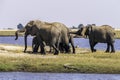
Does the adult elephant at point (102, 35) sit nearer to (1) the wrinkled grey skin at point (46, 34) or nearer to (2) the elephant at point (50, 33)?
(2) the elephant at point (50, 33)

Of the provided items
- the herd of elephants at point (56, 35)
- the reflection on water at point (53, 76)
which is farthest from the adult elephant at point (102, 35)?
the reflection on water at point (53, 76)

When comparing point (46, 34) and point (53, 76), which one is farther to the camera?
point (46, 34)

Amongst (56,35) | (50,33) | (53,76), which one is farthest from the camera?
(56,35)

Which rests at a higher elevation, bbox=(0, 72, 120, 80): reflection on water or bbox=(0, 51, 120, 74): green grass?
bbox=(0, 51, 120, 74): green grass

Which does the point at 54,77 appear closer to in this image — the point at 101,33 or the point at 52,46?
the point at 52,46

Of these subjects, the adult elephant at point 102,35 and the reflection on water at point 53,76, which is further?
the adult elephant at point 102,35

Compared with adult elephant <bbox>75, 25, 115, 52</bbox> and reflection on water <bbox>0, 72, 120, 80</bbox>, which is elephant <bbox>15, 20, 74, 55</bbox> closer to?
adult elephant <bbox>75, 25, 115, 52</bbox>

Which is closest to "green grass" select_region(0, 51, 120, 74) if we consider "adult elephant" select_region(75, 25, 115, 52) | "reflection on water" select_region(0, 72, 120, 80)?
"reflection on water" select_region(0, 72, 120, 80)

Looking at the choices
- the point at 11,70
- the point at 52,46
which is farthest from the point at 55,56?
the point at 11,70

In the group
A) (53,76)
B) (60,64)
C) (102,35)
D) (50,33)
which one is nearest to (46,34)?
(50,33)

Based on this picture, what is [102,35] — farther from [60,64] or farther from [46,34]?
[60,64]

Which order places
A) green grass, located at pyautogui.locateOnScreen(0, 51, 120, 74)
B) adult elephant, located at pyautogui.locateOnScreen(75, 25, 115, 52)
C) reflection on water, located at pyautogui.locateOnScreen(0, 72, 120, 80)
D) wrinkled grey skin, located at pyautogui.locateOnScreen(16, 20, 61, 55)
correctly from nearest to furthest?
reflection on water, located at pyautogui.locateOnScreen(0, 72, 120, 80) < green grass, located at pyautogui.locateOnScreen(0, 51, 120, 74) < wrinkled grey skin, located at pyautogui.locateOnScreen(16, 20, 61, 55) < adult elephant, located at pyautogui.locateOnScreen(75, 25, 115, 52)

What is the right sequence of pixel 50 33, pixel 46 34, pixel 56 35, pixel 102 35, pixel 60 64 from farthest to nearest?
1. pixel 102 35
2. pixel 56 35
3. pixel 46 34
4. pixel 50 33
5. pixel 60 64

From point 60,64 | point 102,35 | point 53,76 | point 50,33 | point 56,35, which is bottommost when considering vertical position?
point 53,76
